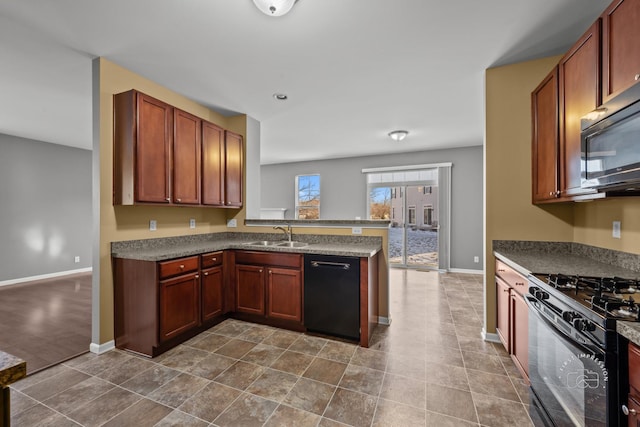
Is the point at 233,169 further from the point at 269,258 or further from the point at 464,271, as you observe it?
the point at 464,271

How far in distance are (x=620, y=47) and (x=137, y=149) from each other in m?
3.43

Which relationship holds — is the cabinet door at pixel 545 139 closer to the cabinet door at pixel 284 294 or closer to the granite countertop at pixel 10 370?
the cabinet door at pixel 284 294

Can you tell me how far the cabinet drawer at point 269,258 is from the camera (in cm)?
284

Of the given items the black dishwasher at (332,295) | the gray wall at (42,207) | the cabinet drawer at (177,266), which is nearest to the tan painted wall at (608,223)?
the black dishwasher at (332,295)

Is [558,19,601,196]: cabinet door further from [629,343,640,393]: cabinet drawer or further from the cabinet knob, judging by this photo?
the cabinet knob

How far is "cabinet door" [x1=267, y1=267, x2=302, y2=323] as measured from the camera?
284 cm

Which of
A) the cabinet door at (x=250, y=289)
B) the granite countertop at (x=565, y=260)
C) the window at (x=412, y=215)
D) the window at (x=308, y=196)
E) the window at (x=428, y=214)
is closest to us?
the granite countertop at (x=565, y=260)

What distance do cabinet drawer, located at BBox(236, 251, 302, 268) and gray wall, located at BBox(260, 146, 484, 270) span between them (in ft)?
13.5

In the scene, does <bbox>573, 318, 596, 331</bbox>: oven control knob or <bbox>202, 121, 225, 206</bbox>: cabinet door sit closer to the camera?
<bbox>573, 318, 596, 331</bbox>: oven control knob

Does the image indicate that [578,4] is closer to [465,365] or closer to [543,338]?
[543,338]

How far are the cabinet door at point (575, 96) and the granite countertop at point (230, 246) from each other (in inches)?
61.6

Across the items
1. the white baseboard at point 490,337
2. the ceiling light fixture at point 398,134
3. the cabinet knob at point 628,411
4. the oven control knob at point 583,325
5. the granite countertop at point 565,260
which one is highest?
the ceiling light fixture at point 398,134

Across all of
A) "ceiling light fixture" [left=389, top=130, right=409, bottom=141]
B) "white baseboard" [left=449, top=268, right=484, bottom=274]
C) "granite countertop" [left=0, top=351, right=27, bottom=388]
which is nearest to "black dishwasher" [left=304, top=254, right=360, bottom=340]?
"granite countertop" [left=0, top=351, right=27, bottom=388]

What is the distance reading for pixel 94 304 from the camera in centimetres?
250
